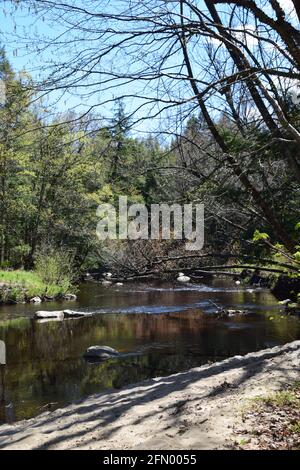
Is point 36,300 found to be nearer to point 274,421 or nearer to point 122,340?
point 122,340

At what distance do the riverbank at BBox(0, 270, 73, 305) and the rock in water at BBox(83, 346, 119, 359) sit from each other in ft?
28.8

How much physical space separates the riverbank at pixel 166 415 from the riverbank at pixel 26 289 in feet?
38.3

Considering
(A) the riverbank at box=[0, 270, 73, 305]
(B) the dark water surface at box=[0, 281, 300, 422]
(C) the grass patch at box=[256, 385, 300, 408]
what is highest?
(C) the grass patch at box=[256, 385, 300, 408]

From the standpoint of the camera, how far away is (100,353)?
404 inches

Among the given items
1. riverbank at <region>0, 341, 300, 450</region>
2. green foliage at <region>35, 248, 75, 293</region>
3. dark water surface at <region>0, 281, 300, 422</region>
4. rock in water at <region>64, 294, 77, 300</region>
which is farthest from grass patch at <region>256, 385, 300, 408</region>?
green foliage at <region>35, 248, 75, 293</region>

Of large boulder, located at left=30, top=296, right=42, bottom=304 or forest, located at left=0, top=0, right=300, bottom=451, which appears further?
large boulder, located at left=30, top=296, right=42, bottom=304

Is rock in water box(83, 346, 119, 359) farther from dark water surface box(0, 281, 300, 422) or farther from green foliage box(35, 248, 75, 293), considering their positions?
green foliage box(35, 248, 75, 293)

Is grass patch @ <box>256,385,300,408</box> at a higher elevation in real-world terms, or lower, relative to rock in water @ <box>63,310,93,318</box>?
higher

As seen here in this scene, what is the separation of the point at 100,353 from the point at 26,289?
9704 mm

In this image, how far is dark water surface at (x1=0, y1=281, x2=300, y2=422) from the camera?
27.5 feet

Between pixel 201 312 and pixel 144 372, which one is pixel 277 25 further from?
pixel 201 312

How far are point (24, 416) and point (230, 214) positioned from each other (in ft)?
13.2

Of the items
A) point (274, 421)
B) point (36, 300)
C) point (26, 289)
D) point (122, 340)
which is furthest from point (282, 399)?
point (26, 289)

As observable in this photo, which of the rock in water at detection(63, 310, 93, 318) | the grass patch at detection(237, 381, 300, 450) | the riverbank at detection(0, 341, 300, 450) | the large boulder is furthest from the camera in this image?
the large boulder
